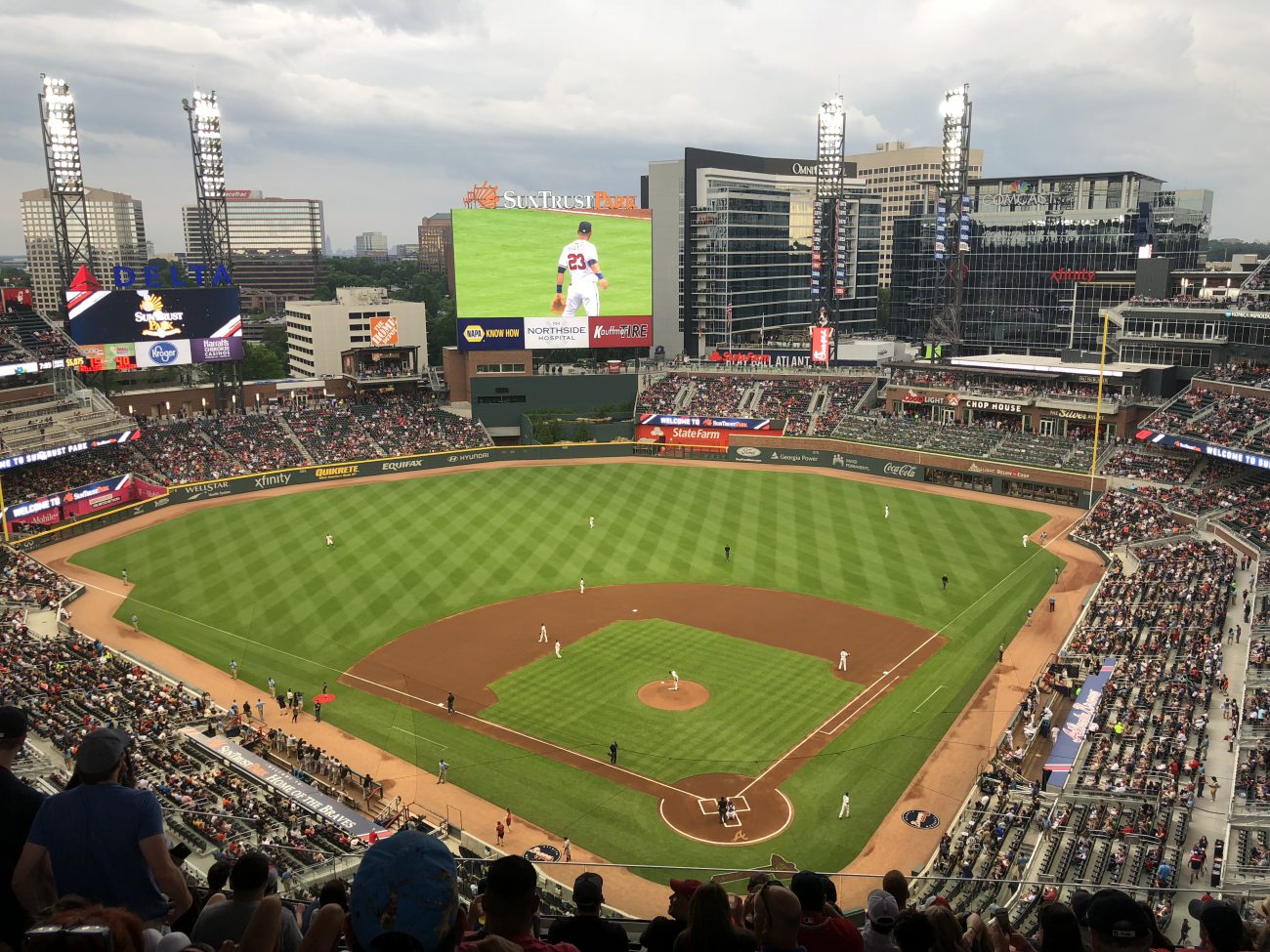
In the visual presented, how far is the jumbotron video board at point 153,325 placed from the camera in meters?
62.5

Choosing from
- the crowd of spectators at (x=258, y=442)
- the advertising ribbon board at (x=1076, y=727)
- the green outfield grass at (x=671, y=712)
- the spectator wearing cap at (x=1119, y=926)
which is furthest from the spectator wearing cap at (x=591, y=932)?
the crowd of spectators at (x=258, y=442)

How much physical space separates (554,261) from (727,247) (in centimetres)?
2879

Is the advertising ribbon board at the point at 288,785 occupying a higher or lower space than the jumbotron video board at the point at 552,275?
lower

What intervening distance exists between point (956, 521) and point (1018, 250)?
39.9 metres

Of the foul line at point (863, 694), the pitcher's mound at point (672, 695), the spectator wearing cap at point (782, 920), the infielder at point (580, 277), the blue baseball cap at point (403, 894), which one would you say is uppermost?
the infielder at point (580, 277)

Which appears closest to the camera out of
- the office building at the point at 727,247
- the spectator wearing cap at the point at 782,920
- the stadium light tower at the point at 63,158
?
the spectator wearing cap at the point at 782,920

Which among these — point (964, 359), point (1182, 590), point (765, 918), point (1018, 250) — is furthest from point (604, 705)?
point (1018, 250)

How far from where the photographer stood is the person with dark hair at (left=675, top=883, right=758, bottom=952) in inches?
219

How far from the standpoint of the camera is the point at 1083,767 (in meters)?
26.5

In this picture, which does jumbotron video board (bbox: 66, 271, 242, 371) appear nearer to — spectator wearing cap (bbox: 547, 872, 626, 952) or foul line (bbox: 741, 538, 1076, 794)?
foul line (bbox: 741, 538, 1076, 794)

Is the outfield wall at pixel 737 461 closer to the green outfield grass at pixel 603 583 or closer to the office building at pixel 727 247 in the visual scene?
the green outfield grass at pixel 603 583

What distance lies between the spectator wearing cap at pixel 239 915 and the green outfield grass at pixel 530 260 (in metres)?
68.9

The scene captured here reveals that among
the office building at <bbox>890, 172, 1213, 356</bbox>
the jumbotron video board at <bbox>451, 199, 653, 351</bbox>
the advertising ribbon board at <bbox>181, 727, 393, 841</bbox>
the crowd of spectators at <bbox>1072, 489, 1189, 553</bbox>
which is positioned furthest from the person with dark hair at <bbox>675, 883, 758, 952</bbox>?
the office building at <bbox>890, 172, 1213, 356</bbox>

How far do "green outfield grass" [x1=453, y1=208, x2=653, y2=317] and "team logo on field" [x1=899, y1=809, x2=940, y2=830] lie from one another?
54.4 m
